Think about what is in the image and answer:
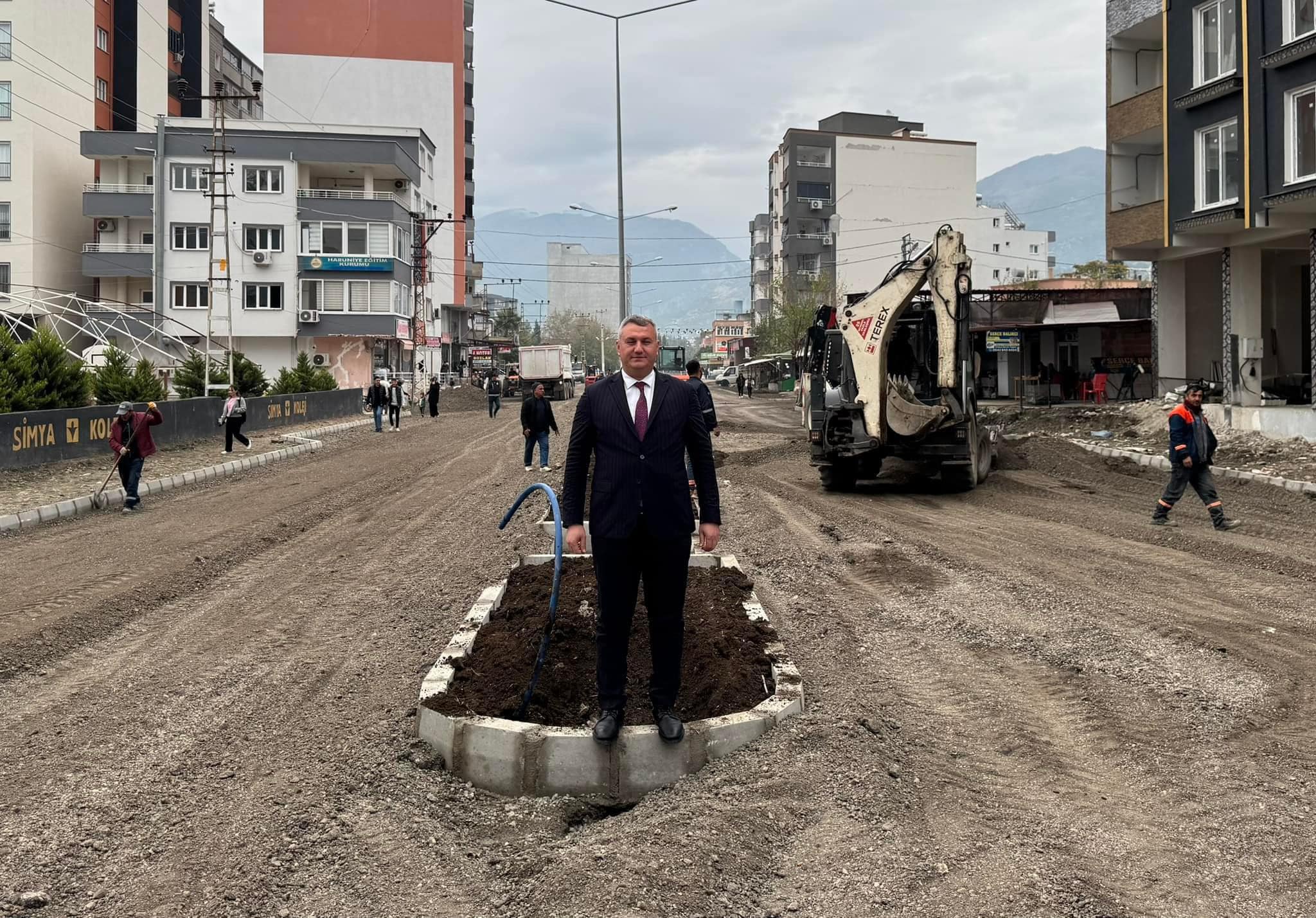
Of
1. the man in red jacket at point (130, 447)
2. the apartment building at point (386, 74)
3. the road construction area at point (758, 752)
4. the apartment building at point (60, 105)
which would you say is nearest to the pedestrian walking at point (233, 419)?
the man in red jacket at point (130, 447)

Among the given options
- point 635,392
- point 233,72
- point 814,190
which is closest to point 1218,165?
point 635,392

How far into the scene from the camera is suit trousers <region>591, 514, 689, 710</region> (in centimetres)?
498

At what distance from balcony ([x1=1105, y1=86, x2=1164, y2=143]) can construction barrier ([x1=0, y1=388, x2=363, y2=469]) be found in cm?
2575

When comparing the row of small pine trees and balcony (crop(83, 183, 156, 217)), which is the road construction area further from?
balcony (crop(83, 183, 156, 217))

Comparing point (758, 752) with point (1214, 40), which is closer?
point (758, 752)

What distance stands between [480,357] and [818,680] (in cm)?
9192

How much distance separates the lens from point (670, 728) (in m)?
5.03

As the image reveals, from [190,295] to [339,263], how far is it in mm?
8025

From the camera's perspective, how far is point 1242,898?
12.8 ft

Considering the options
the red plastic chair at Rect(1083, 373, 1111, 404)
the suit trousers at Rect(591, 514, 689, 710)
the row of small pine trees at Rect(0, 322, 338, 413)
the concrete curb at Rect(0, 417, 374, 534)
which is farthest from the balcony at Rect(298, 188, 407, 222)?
the suit trousers at Rect(591, 514, 689, 710)

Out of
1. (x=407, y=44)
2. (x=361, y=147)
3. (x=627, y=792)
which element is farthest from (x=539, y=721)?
(x=407, y=44)

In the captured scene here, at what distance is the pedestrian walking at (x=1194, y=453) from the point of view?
1330 cm

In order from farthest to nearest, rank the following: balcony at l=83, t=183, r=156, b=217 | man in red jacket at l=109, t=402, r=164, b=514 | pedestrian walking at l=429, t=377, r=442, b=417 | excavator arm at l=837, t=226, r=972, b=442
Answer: balcony at l=83, t=183, r=156, b=217, pedestrian walking at l=429, t=377, r=442, b=417, man in red jacket at l=109, t=402, r=164, b=514, excavator arm at l=837, t=226, r=972, b=442

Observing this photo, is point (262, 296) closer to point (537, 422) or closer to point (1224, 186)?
point (537, 422)
